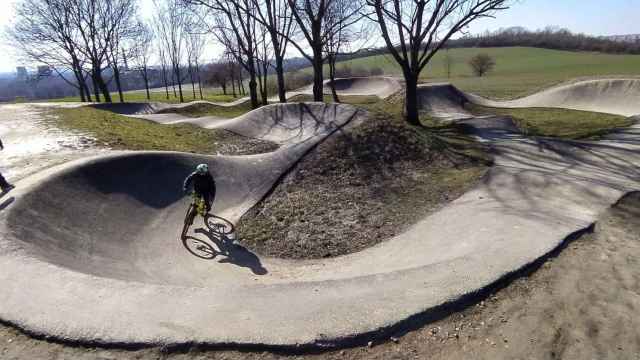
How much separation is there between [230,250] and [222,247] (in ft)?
0.80

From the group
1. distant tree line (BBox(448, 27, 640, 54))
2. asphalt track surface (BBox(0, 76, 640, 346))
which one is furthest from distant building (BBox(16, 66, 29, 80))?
distant tree line (BBox(448, 27, 640, 54))

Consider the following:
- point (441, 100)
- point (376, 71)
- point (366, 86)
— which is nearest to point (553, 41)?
point (376, 71)

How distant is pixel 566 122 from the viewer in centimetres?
2245

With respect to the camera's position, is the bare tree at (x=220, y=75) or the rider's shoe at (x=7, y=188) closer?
the rider's shoe at (x=7, y=188)

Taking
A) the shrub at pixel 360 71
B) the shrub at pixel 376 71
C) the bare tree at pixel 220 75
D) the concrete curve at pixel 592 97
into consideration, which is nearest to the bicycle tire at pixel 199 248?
the concrete curve at pixel 592 97

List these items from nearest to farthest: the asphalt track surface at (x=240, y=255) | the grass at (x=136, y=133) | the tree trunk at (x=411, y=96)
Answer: the asphalt track surface at (x=240, y=255), the grass at (x=136, y=133), the tree trunk at (x=411, y=96)

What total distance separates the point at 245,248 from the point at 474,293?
5.20 meters

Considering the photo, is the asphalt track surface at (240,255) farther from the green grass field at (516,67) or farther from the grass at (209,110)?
the green grass field at (516,67)

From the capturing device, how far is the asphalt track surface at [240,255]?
15.7 feet

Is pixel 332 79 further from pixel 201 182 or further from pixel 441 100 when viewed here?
pixel 201 182

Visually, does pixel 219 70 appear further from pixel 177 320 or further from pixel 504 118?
pixel 177 320

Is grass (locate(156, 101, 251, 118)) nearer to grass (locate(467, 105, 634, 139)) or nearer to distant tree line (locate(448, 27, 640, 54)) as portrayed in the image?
grass (locate(467, 105, 634, 139))

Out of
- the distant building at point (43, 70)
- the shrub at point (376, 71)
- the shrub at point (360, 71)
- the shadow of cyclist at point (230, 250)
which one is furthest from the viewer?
the shrub at point (376, 71)

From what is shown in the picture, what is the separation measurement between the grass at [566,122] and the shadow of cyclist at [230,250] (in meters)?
16.5
